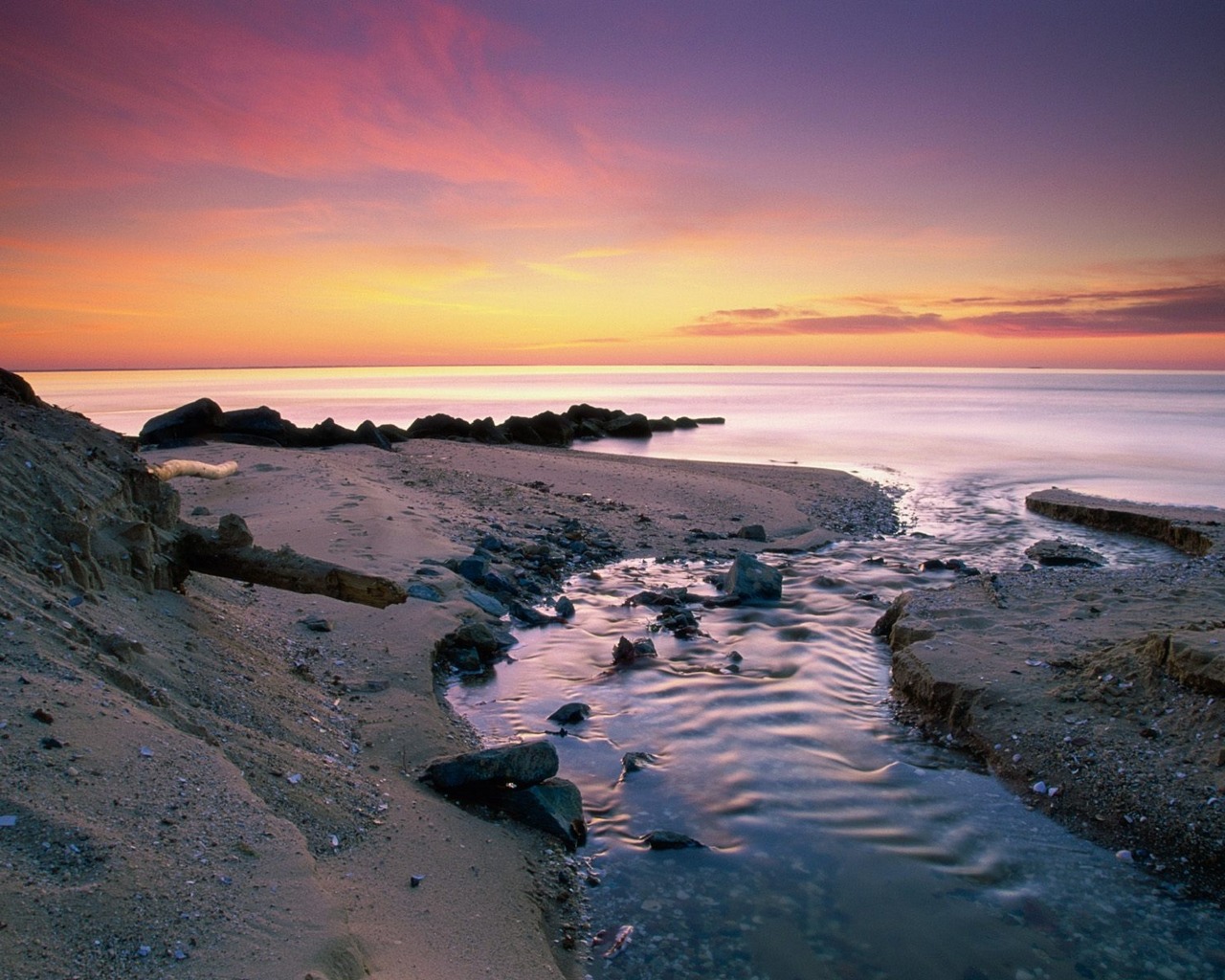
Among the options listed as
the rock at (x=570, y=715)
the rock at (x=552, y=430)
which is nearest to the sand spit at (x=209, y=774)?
the rock at (x=570, y=715)

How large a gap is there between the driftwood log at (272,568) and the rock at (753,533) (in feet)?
35.7

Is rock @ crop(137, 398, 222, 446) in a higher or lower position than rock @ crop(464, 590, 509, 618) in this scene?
higher

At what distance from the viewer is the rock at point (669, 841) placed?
5836 millimetres

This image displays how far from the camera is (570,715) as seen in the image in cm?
798

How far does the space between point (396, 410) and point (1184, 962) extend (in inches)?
2289

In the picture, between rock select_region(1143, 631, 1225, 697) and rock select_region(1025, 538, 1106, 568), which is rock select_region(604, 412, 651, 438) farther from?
rock select_region(1143, 631, 1225, 697)

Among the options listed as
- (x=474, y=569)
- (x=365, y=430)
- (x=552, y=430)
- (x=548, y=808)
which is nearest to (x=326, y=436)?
(x=365, y=430)

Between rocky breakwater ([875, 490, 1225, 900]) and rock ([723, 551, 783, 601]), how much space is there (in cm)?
190

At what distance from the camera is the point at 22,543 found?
5.51m

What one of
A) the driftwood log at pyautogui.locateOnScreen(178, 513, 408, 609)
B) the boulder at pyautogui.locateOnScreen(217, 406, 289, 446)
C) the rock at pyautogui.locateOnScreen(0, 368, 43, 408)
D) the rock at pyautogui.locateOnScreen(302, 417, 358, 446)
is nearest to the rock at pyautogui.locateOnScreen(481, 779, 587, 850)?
the driftwood log at pyautogui.locateOnScreen(178, 513, 408, 609)

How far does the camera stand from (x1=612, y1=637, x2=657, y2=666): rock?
959cm

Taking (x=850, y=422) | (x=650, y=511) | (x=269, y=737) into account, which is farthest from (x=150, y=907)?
(x=850, y=422)

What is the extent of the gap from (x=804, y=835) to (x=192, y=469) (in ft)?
39.5

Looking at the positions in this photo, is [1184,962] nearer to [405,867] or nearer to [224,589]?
[405,867]
